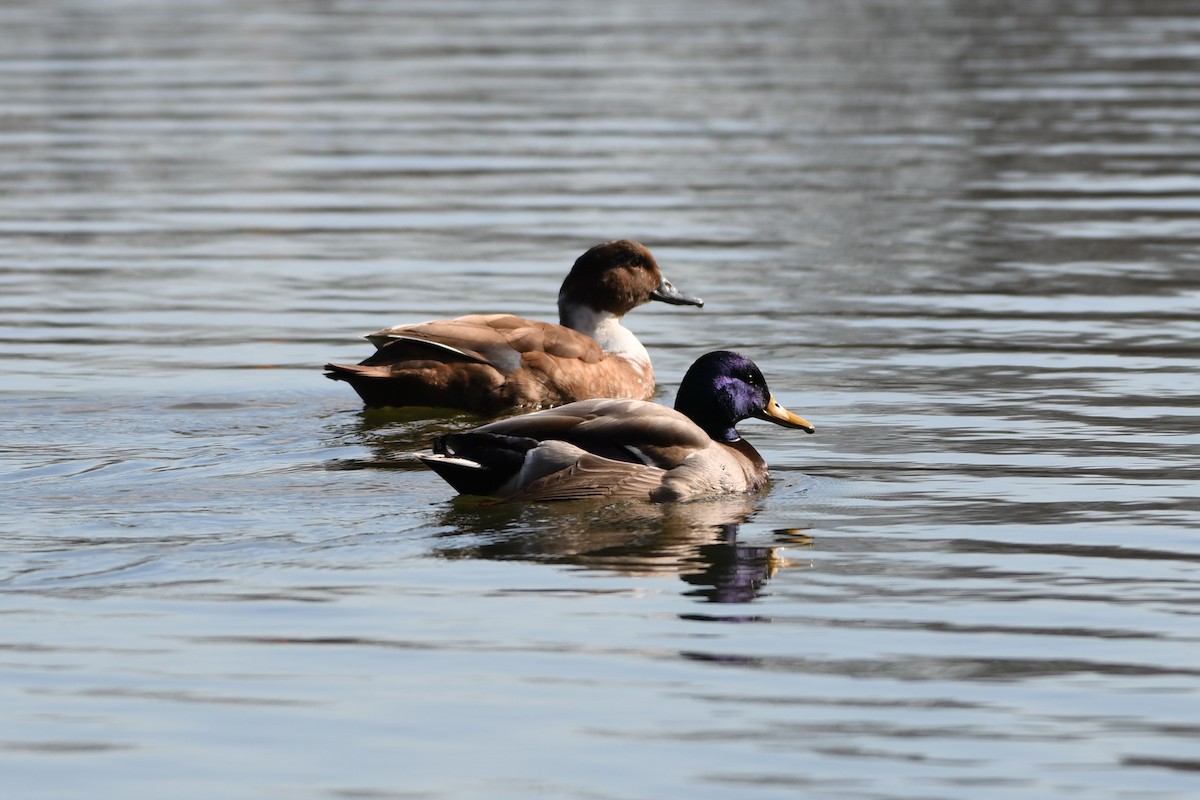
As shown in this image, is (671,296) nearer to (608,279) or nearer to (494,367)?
(608,279)

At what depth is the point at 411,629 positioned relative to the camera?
8008 mm

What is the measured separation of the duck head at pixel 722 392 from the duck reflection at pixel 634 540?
2.00ft

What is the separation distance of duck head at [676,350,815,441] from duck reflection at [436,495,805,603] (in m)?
0.61

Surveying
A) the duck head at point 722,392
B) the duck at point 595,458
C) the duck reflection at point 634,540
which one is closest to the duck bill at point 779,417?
the duck head at point 722,392

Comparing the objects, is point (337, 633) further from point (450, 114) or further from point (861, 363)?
point (450, 114)

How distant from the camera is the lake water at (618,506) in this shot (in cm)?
694

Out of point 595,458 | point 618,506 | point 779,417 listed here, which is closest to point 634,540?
point 618,506

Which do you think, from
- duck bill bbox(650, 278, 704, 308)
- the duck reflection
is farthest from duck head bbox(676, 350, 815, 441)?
duck bill bbox(650, 278, 704, 308)

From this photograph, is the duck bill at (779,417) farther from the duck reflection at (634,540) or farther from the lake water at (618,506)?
the duck reflection at (634,540)

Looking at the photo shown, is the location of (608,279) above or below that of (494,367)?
above

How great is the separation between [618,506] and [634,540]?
601 mm

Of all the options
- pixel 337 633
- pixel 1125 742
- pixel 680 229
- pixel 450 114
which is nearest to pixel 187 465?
pixel 337 633

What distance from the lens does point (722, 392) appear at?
10.8m

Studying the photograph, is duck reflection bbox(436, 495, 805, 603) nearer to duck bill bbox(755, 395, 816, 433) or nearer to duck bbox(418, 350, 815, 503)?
duck bbox(418, 350, 815, 503)
